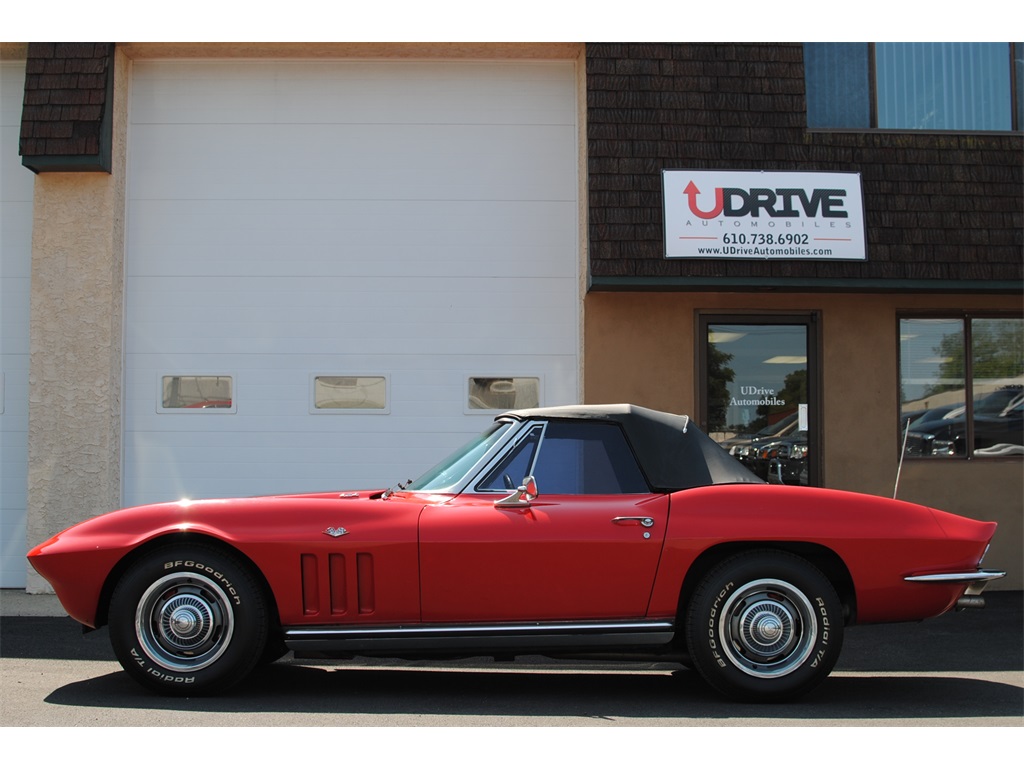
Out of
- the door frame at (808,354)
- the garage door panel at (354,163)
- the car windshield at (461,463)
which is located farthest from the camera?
the garage door panel at (354,163)

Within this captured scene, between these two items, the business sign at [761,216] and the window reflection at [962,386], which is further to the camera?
the window reflection at [962,386]

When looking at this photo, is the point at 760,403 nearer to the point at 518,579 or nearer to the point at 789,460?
the point at 789,460

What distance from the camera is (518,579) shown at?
5.14m

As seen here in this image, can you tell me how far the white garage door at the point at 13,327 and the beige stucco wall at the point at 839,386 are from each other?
5.37 meters

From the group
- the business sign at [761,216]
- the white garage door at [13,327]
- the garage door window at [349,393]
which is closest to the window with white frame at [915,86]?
the business sign at [761,216]

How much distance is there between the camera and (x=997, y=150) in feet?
31.2

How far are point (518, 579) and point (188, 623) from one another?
161 centimetres

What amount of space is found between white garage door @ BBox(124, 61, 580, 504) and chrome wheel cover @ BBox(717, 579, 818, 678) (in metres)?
5.00

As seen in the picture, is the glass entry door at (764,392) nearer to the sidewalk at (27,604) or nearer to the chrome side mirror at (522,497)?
the chrome side mirror at (522,497)

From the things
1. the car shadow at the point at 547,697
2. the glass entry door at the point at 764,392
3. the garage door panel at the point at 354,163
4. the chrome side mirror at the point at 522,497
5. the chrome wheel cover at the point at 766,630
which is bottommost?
the car shadow at the point at 547,697

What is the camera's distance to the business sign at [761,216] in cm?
904

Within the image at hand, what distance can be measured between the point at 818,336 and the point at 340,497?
5676 millimetres

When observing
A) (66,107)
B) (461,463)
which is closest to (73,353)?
(66,107)

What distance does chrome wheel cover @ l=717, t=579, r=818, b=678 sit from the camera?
16.7 ft
